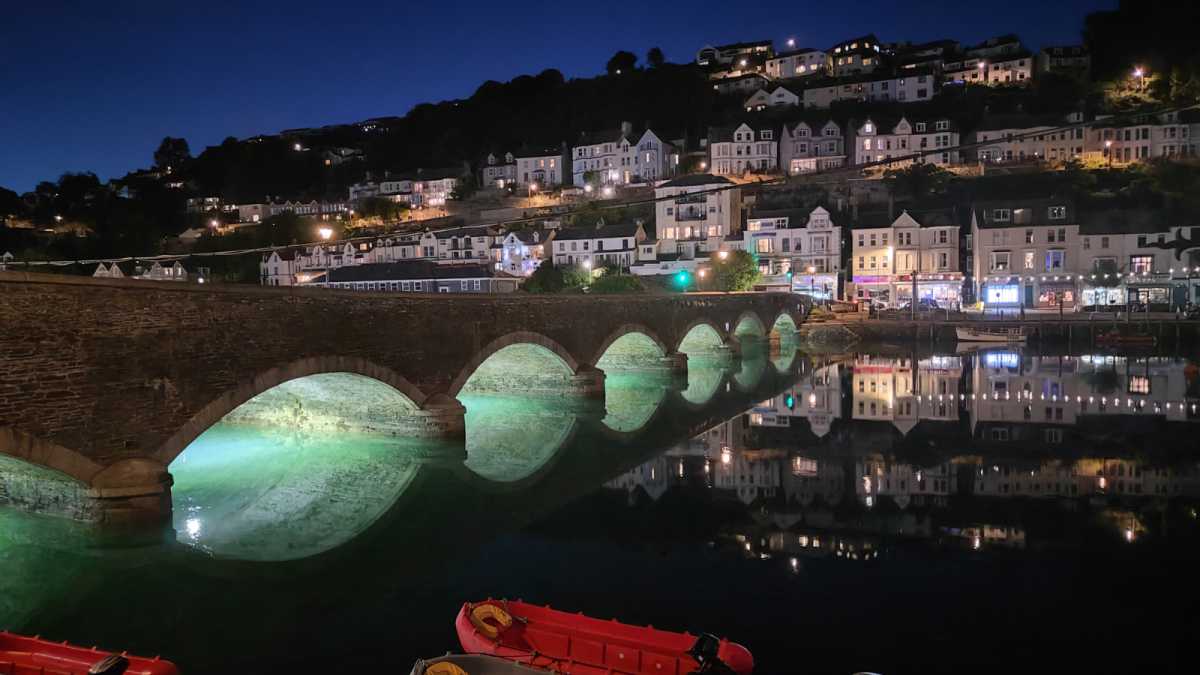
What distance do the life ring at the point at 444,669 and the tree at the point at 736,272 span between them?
62.7 meters

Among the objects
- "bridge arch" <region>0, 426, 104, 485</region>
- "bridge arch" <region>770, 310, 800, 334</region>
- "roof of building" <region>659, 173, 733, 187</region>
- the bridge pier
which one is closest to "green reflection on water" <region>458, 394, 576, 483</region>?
the bridge pier

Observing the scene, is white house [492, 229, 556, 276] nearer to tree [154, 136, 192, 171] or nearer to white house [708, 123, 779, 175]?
white house [708, 123, 779, 175]

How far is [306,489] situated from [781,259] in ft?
208

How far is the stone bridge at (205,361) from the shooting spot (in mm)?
12664

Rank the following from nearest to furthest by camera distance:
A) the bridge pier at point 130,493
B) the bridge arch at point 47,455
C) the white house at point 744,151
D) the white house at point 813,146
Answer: the bridge arch at point 47,455 → the bridge pier at point 130,493 → the white house at point 813,146 → the white house at point 744,151

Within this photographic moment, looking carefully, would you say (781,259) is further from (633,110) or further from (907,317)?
(633,110)

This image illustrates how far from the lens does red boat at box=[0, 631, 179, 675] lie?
308 inches

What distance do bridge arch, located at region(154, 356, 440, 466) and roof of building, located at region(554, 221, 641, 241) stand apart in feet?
199

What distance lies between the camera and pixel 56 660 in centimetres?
795

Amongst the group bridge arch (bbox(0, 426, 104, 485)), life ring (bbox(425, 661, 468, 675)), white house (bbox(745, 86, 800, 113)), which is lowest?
life ring (bbox(425, 661, 468, 675))

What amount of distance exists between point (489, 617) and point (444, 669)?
4.86 ft

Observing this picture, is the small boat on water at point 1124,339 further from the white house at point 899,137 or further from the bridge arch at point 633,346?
the white house at point 899,137

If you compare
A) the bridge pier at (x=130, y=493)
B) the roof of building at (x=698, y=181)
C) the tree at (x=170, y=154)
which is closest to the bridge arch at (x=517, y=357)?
the bridge pier at (x=130, y=493)

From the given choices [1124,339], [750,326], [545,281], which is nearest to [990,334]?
[1124,339]
